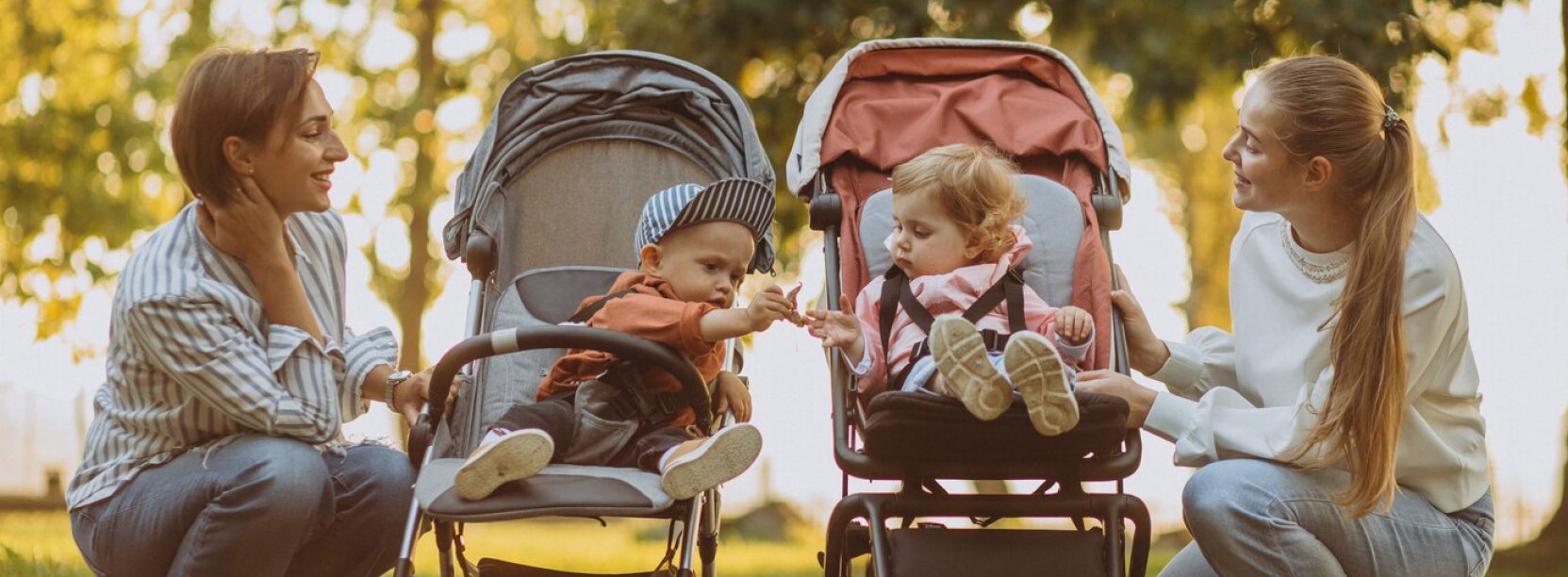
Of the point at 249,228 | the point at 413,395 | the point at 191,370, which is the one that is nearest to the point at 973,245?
the point at 413,395

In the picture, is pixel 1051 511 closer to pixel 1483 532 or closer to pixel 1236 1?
pixel 1483 532

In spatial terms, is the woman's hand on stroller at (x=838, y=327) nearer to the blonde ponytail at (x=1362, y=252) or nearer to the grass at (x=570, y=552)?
the blonde ponytail at (x=1362, y=252)

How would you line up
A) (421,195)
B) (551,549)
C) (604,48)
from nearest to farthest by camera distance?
(604,48) → (551,549) → (421,195)

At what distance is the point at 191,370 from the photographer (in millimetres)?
3148

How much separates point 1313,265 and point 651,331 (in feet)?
4.89

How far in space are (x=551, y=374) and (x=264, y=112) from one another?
3.20 ft

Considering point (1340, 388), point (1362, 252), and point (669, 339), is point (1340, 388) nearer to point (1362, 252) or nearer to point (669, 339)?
point (1362, 252)

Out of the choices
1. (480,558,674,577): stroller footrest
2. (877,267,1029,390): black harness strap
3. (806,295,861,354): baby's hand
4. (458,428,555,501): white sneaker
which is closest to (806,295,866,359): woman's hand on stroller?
(806,295,861,354): baby's hand

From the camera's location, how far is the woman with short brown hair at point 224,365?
319 centimetres

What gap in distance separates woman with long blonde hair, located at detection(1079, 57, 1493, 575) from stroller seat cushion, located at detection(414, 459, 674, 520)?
1.01m

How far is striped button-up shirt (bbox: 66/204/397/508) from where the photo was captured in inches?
125

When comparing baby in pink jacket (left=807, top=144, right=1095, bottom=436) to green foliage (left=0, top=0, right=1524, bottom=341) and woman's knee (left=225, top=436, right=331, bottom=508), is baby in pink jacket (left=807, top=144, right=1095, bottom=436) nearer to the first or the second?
woman's knee (left=225, top=436, right=331, bottom=508)

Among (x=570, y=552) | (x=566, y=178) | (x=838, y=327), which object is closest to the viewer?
(x=838, y=327)

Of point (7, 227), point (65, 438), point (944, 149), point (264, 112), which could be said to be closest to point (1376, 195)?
point (944, 149)
